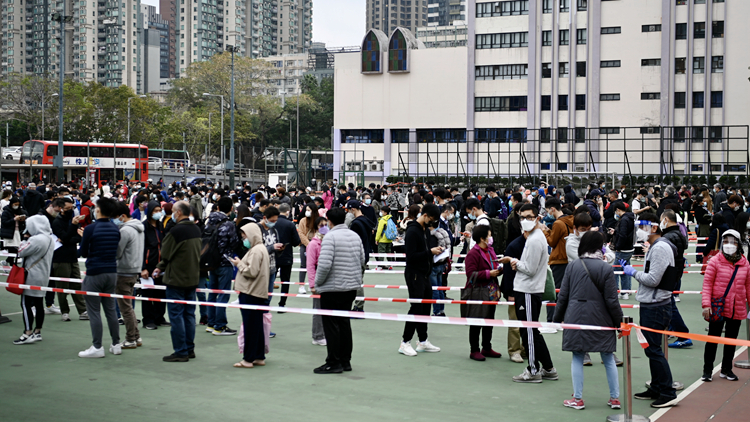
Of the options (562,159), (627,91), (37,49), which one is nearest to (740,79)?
(627,91)

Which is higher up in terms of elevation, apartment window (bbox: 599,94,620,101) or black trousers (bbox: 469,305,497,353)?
apartment window (bbox: 599,94,620,101)

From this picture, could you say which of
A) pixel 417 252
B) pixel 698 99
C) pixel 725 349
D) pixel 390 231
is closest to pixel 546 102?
pixel 698 99

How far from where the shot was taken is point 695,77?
55.7 meters

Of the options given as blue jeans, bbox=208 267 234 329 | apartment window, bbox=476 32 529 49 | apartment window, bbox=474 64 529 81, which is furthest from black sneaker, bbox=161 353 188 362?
apartment window, bbox=476 32 529 49

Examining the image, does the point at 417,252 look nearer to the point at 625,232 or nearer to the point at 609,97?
the point at 625,232

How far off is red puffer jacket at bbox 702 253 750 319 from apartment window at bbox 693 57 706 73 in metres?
53.3

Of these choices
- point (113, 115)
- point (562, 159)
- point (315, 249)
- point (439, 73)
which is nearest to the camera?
point (315, 249)

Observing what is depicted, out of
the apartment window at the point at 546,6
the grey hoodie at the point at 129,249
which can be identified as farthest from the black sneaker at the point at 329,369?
the apartment window at the point at 546,6

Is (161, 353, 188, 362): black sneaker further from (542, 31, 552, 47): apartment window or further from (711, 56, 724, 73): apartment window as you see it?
(542, 31, 552, 47): apartment window

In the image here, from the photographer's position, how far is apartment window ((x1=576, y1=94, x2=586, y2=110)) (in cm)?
5862

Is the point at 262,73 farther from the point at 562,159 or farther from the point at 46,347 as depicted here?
the point at 46,347

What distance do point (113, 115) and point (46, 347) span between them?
6600 centimetres

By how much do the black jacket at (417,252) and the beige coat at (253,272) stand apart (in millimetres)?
1674

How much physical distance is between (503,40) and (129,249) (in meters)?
56.1
